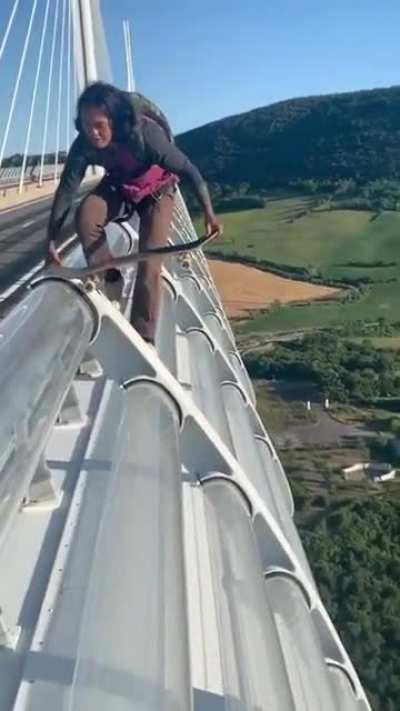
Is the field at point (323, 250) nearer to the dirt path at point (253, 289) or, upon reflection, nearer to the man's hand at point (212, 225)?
the dirt path at point (253, 289)

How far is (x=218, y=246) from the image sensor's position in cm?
4556

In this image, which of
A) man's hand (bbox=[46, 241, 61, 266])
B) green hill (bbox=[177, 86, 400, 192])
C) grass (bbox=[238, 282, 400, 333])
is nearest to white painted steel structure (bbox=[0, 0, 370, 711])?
man's hand (bbox=[46, 241, 61, 266])

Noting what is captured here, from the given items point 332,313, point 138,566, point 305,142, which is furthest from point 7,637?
point 305,142

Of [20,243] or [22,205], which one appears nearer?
[20,243]

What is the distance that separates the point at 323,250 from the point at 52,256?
45.3 metres

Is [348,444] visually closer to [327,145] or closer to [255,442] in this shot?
[255,442]

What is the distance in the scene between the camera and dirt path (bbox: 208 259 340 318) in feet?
121

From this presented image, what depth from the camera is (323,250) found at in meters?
48.2

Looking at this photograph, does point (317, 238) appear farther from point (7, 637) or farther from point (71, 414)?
point (7, 637)

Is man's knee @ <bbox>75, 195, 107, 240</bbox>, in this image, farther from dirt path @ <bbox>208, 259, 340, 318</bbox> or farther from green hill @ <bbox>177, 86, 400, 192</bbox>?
green hill @ <bbox>177, 86, 400, 192</bbox>

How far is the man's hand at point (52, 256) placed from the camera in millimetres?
3333

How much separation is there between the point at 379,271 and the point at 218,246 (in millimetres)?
6913

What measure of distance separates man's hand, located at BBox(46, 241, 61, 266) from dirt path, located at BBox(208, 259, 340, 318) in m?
31.7

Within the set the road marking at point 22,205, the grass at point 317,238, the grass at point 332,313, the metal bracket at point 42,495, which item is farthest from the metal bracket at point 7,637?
the grass at point 317,238
